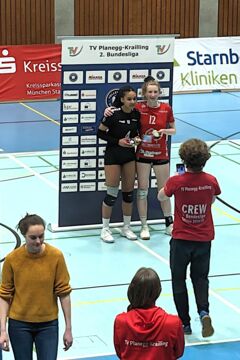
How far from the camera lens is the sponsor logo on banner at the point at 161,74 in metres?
11.3

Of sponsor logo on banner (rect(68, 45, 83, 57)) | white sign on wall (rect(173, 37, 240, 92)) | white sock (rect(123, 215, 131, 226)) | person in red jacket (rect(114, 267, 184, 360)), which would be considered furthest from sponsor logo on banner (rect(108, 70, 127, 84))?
white sign on wall (rect(173, 37, 240, 92))

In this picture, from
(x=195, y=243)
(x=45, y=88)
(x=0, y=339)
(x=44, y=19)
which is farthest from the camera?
(x=44, y=19)

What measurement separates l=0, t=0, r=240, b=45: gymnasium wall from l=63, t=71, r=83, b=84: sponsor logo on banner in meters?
11.6

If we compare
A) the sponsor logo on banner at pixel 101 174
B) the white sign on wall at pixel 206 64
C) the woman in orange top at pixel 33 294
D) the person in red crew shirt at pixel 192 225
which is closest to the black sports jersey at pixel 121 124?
the sponsor logo on banner at pixel 101 174

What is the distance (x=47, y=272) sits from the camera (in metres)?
5.88

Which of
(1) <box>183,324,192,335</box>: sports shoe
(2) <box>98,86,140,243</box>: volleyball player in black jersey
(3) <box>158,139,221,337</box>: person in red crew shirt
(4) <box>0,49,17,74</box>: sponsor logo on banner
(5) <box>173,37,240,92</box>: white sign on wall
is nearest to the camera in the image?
(3) <box>158,139,221,337</box>: person in red crew shirt

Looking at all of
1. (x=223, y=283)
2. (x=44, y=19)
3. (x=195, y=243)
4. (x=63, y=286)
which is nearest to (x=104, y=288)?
(x=223, y=283)

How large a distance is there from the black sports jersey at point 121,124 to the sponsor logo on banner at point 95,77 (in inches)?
29.3

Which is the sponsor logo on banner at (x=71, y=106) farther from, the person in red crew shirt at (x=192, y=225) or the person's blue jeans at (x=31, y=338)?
the person's blue jeans at (x=31, y=338)

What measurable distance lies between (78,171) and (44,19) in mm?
12283

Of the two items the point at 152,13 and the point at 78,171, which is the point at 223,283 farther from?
the point at 152,13

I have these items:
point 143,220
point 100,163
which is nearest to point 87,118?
point 100,163

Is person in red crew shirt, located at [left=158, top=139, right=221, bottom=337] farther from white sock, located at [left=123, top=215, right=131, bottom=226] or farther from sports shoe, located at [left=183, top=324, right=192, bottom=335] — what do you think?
white sock, located at [left=123, top=215, right=131, bottom=226]

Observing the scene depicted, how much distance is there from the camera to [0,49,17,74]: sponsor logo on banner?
1934cm
